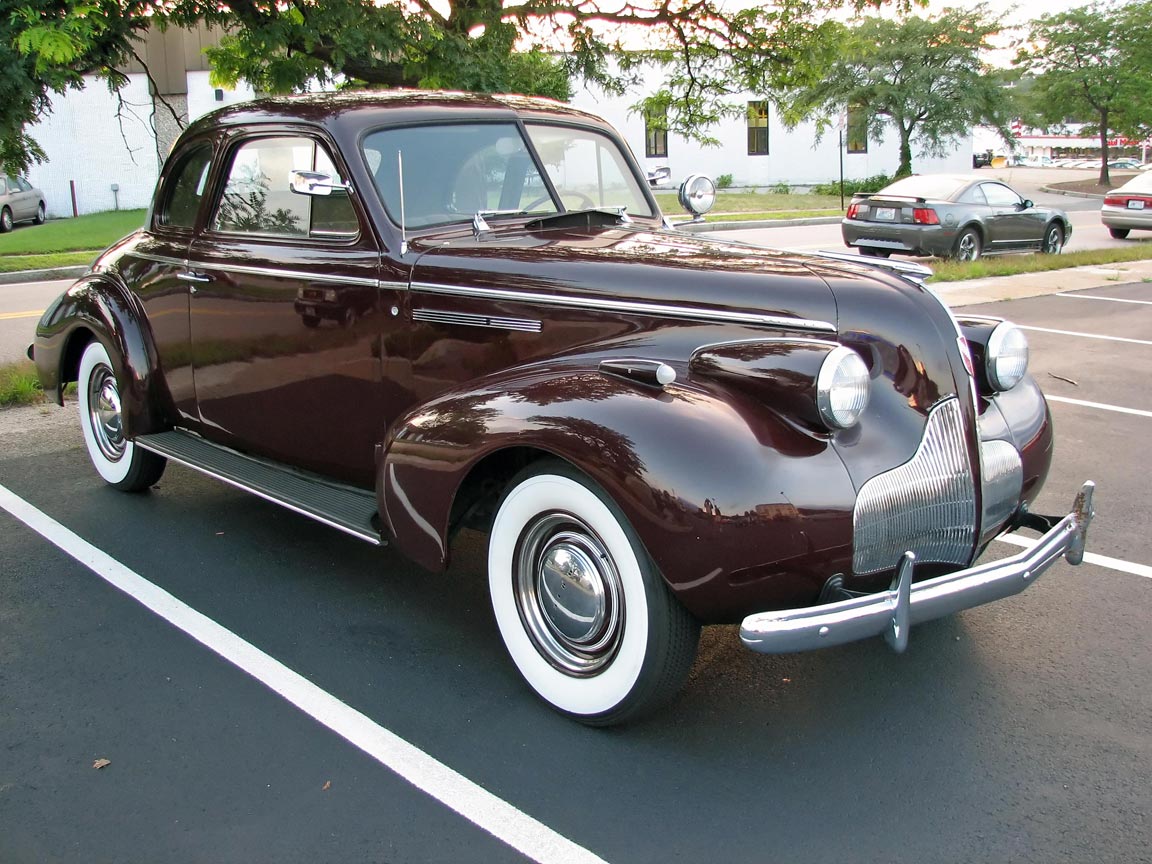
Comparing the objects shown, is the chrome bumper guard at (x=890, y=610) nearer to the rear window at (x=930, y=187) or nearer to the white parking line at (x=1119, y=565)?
the white parking line at (x=1119, y=565)

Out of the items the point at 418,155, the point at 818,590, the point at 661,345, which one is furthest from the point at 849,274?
the point at 418,155

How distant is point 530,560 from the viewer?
10.7 ft

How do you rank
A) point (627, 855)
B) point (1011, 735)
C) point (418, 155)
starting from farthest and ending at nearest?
point (418, 155)
point (1011, 735)
point (627, 855)

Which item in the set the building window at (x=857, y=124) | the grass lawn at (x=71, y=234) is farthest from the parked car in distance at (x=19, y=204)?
the building window at (x=857, y=124)

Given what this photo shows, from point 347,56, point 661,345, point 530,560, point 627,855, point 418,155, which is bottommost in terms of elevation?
point 627,855

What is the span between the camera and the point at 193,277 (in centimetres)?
468

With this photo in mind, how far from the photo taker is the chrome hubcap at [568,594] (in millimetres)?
3031

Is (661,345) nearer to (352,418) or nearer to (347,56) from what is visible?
(352,418)

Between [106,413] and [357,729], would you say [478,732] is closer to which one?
[357,729]

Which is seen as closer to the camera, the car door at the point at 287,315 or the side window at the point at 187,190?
the car door at the point at 287,315


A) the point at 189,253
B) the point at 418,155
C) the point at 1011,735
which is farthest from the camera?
the point at 189,253

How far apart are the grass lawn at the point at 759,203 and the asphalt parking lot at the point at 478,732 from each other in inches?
812

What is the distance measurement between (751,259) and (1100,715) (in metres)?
1.80

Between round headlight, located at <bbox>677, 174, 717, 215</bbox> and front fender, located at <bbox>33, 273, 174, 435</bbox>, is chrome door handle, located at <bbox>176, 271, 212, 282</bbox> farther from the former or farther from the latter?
round headlight, located at <bbox>677, 174, 717, 215</bbox>
